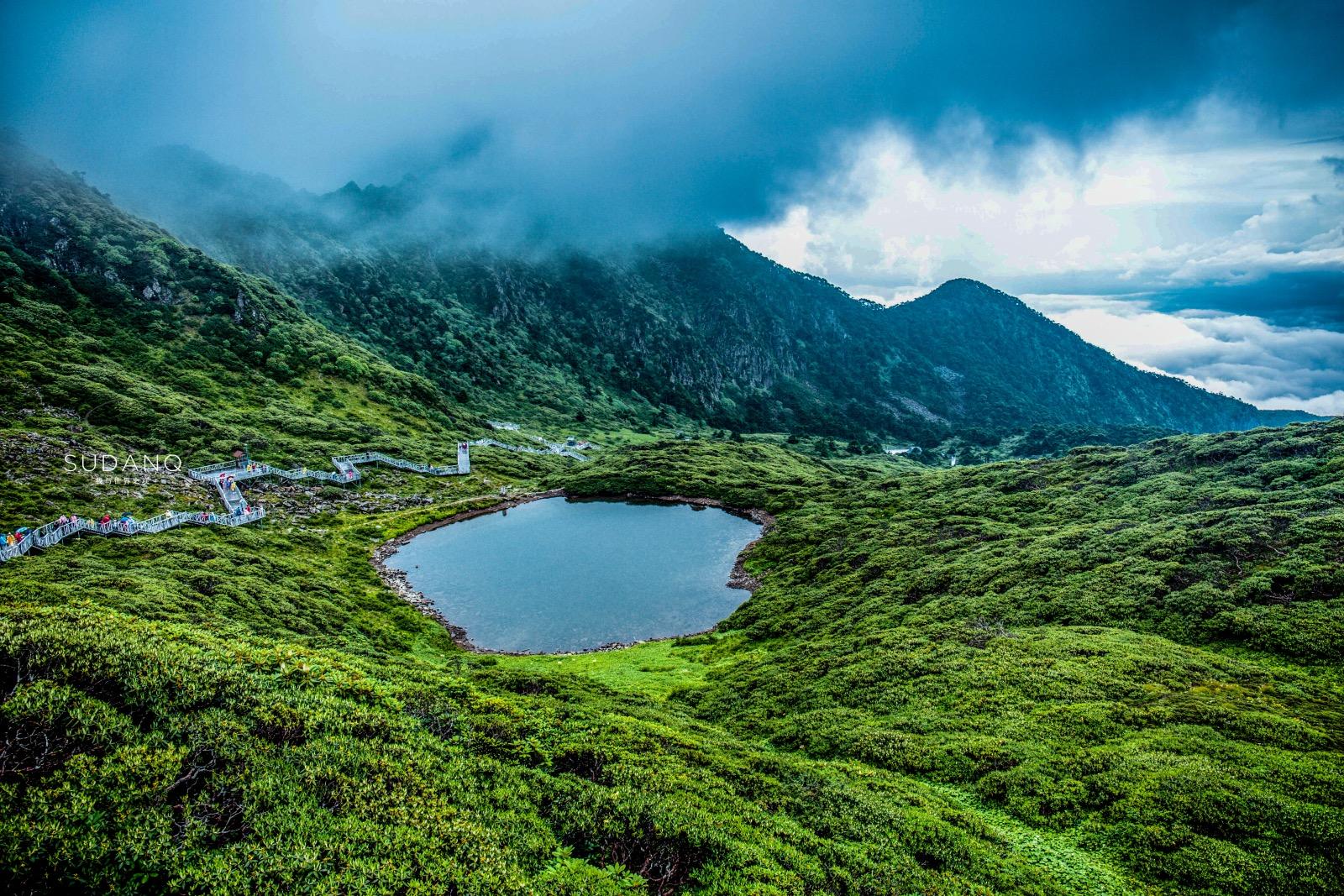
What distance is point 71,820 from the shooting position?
37.8 ft

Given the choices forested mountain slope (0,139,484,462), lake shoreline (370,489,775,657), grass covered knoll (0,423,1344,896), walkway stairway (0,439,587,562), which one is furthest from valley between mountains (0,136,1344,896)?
forested mountain slope (0,139,484,462)

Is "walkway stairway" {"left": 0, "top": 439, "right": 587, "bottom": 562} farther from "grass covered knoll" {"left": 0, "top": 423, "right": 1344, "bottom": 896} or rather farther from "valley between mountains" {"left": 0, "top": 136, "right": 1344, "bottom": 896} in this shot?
"grass covered knoll" {"left": 0, "top": 423, "right": 1344, "bottom": 896}

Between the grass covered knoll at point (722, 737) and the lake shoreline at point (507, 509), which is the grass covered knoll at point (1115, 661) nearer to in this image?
the grass covered knoll at point (722, 737)

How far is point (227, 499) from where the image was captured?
6800cm

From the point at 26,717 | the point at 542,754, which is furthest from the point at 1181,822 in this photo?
the point at 26,717

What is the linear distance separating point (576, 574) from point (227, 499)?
41498 millimetres

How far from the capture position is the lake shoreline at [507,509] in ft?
163

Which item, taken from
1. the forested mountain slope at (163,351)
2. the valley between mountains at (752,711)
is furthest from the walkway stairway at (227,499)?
the forested mountain slope at (163,351)

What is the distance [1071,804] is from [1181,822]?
2.97 metres

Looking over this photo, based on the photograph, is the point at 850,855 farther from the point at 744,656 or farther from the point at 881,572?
the point at 881,572

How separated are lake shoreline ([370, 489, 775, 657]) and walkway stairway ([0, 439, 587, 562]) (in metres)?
15.4

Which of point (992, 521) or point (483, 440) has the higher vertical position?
point (483, 440)

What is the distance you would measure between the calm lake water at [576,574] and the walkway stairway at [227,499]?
17.9 meters

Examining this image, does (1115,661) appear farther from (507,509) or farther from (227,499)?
(507,509)
